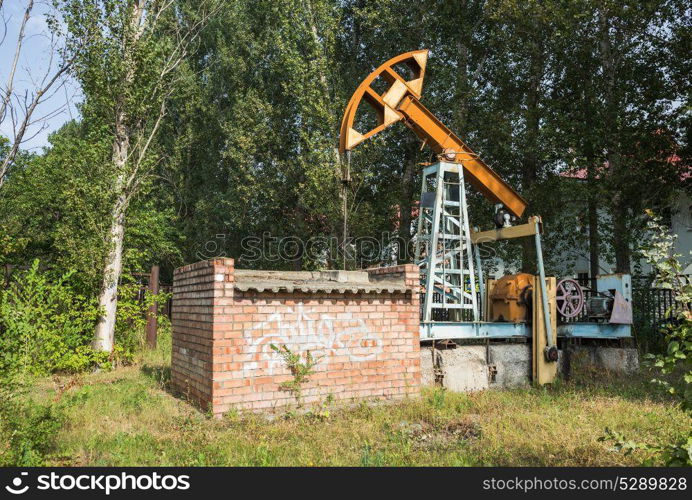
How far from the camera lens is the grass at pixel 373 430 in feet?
16.1

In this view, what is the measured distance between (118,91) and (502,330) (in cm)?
900

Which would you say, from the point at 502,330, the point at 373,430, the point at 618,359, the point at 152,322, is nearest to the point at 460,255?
the point at 502,330

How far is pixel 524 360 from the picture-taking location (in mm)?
9320

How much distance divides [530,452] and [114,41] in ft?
35.4

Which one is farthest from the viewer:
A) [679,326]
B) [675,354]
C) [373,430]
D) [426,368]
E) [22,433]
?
[426,368]

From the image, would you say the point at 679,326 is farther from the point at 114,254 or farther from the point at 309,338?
the point at 114,254

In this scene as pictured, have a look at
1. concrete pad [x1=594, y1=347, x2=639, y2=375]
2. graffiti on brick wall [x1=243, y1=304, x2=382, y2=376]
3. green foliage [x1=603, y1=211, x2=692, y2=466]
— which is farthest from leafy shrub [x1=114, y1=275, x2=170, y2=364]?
green foliage [x1=603, y1=211, x2=692, y2=466]

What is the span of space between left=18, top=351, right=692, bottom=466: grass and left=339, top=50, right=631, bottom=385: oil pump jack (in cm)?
134

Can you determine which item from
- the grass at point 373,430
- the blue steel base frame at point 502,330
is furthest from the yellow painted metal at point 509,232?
the grass at point 373,430

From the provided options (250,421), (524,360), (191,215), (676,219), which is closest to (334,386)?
(250,421)

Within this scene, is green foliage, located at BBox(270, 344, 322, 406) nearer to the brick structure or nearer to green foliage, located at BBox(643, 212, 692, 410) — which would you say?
the brick structure

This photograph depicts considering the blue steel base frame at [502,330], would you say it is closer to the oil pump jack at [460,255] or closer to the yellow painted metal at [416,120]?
the oil pump jack at [460,255]

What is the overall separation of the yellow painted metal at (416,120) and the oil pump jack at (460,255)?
0.06ft

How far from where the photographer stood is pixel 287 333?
6.71 m
